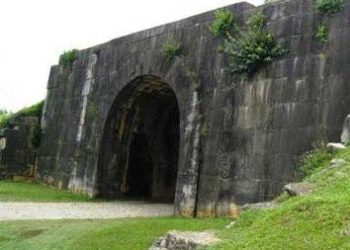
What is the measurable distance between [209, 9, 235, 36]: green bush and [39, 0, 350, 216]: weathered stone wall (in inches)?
5.7

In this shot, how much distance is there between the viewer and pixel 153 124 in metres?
15.6

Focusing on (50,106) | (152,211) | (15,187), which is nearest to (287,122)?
(152,211)

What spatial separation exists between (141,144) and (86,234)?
778 cm

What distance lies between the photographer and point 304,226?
4641 mm

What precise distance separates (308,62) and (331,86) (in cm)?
68

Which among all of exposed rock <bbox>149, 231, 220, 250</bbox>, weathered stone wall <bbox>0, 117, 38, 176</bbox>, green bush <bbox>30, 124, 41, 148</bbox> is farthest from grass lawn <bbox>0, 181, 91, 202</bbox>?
exposed rock <bbox>149, 231, 220, 250</bbox>

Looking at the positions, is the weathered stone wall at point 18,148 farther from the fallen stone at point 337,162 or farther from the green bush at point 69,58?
the fallen stone at point 337,162

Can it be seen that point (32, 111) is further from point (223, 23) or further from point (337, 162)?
point (337, 162)

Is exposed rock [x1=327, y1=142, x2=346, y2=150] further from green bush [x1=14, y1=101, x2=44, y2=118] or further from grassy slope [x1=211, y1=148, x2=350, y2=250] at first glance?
green bush [x1=14, y1=101, x2=44, y2=118]

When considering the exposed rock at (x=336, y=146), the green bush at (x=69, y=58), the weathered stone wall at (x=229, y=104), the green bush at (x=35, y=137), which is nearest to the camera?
the exposed rock at (x=336, y=146)

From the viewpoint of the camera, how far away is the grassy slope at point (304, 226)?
14.2 ft

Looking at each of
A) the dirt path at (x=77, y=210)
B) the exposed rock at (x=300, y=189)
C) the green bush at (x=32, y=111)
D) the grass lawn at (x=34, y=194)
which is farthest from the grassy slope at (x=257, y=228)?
the green bush at (x=32, y=111)

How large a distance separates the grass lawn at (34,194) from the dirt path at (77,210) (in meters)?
0.86

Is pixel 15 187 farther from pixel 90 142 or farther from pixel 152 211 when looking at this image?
pixel 152 211
